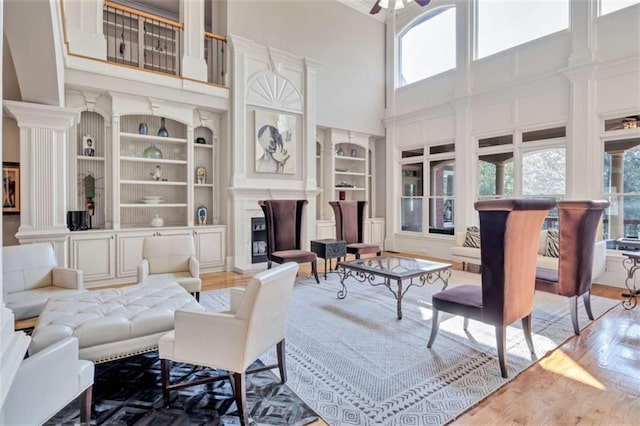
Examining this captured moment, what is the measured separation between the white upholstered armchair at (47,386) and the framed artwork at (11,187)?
4093mm

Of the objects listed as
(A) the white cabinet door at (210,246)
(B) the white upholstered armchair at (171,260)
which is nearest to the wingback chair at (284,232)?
(A) the white cabinet door at (210,246)

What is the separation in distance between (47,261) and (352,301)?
3286mm

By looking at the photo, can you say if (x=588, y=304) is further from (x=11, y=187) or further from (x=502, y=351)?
(x=11, y=187)

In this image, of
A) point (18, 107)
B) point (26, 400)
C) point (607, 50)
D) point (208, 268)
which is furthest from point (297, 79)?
A: point (26, 400)

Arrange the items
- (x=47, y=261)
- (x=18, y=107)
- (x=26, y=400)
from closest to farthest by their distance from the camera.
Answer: (x=26, y=400) < (x=47, y=261) < (x=18, y=107)

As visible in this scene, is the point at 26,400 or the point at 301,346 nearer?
the point at 26,400

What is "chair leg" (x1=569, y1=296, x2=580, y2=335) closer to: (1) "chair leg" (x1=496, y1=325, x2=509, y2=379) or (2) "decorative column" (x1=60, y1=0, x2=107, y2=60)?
(1) "chair leg" (x1=496, y1=325, x2=509, y2=379)

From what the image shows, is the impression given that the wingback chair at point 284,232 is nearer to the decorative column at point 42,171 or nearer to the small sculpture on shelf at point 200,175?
the small sculpture on shelf at point 200,175

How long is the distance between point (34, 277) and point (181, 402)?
2344mm

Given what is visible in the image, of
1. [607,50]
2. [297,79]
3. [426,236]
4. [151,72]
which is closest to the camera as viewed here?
[607,50]

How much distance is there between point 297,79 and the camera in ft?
22.1

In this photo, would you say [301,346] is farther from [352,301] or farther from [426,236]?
[426,236]

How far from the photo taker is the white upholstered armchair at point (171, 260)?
3.79 m

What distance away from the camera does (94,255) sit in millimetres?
4957
